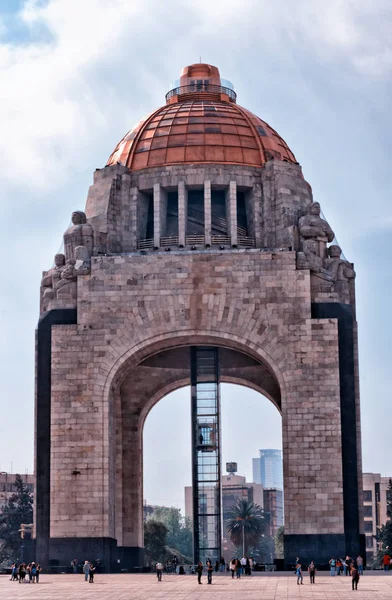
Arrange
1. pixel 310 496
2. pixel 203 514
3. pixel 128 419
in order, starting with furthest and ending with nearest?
pixel 128 419, pixel 203 514, pixel 310 496

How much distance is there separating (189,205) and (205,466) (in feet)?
33.1

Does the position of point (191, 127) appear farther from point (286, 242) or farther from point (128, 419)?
point (128, 419)

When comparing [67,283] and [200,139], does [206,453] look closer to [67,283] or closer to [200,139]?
[67,283]

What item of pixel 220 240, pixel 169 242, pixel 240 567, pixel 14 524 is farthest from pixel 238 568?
pixel 14 524

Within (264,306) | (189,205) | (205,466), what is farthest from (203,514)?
(189,205)

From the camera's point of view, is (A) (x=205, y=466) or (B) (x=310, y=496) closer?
(B) (x=310, y=496)

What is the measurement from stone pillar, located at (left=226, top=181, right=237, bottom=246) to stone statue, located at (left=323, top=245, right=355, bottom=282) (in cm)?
362

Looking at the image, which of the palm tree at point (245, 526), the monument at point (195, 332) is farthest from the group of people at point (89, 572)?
the palm tree at point (245, 526)

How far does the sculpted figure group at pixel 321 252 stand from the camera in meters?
44.8

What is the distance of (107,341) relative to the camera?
145ft

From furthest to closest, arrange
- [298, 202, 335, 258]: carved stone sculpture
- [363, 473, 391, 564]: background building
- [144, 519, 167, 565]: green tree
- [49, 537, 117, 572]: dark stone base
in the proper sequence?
1. [363, 473, 391, 564]: background building
2. [144, 519, 167, 565]: green tree
3. [298, 202, 335, 258]: carved stone sculpture
4. [49, 537, 117, 572]: dark stone base

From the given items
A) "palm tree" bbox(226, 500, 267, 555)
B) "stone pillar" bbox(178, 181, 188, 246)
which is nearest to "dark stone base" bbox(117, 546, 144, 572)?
"stone pillar" bbox(178, 181, 188, 246)

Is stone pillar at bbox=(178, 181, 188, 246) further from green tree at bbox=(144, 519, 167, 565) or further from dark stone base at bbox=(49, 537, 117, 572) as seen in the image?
green tree at bbox=(144, 519, 167, 565)

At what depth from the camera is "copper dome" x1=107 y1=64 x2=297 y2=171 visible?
49.1 m
